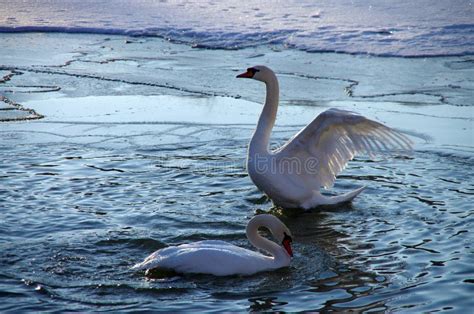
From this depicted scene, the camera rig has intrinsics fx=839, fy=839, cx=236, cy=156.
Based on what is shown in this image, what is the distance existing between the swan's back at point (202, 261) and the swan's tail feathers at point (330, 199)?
6.33ft

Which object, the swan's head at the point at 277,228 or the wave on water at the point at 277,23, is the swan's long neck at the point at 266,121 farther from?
the wave on water at the point at 277,23

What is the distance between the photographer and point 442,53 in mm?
13219

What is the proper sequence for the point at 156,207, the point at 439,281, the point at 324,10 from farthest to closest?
the point at 324,10 → the point at 156,207 → the point at 439,281

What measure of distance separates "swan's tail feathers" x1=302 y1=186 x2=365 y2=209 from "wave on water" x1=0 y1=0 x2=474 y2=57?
614 cm

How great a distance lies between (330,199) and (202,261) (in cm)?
223

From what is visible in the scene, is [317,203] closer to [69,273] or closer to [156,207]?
[156,207]

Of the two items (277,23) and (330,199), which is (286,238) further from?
(277,23)

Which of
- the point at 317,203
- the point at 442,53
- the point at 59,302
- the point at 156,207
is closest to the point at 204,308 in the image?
the point at 59,302

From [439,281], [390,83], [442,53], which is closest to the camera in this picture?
[439,281]

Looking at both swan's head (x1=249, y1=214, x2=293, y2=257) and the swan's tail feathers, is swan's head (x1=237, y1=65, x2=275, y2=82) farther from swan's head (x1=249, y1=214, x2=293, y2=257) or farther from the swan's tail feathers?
swan's head (x1=249, y1=214, x2=293, y2=257)

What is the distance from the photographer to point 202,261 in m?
5.82

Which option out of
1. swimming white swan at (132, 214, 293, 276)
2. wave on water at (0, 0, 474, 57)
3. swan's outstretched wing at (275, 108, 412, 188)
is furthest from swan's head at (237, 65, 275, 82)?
wave on water at (0, 0, 474, 57)

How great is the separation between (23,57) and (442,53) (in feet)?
22.2

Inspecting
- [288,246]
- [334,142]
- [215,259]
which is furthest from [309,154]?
[215,259]
